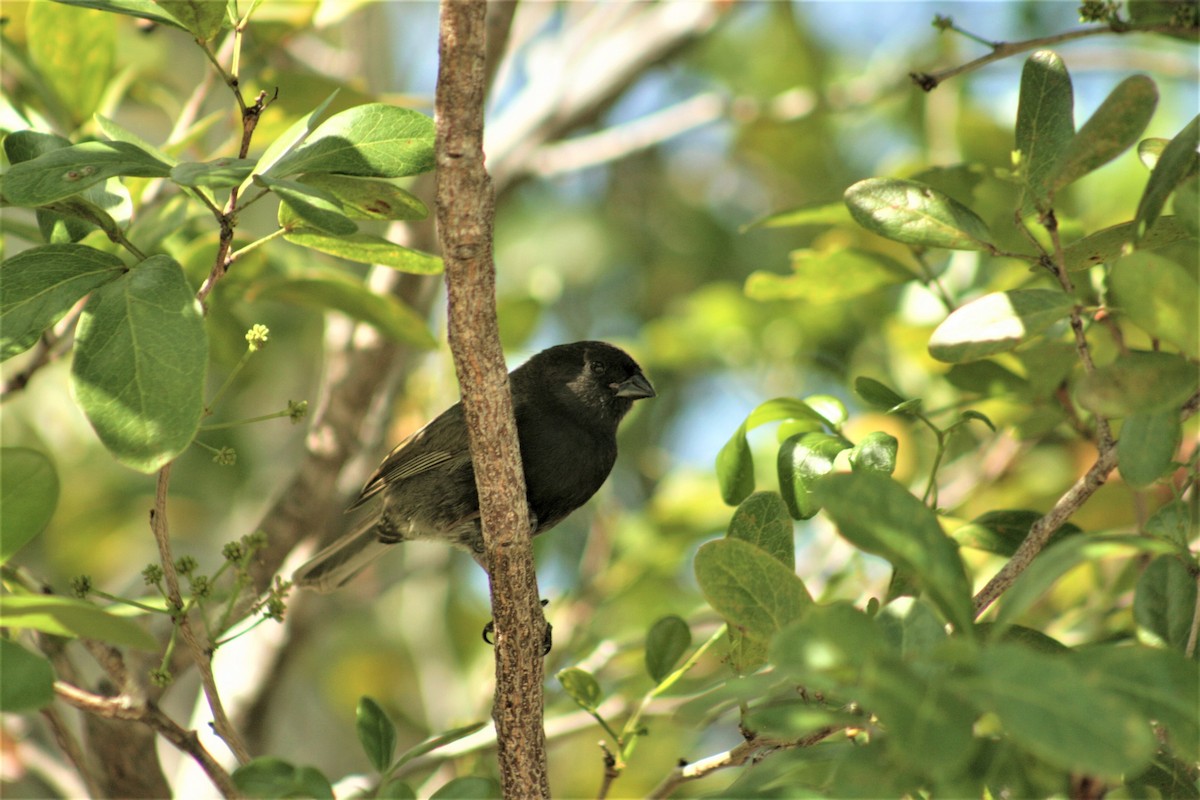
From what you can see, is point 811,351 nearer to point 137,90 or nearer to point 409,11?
point 137,90

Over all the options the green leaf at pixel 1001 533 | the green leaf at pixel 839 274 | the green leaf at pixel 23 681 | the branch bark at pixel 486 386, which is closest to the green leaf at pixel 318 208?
the branch bark at pixel 486 386

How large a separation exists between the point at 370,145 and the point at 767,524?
1118mm

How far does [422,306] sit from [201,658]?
2.55 metres

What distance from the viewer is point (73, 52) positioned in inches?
133

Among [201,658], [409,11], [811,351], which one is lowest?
[201,658]

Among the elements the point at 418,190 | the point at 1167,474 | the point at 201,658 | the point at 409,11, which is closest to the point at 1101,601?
the point at 1167,474

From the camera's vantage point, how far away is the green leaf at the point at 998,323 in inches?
80.3

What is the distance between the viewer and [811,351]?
4852 mm

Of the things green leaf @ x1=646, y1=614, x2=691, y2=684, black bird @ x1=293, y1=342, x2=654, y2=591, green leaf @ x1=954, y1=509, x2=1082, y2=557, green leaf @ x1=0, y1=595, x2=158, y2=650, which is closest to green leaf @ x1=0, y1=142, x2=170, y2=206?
green leaf @ x1=0, y1=595, x2=158, y2=650

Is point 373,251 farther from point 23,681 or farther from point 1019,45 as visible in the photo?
point 1019,45

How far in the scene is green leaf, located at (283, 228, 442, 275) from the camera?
250 centimetres

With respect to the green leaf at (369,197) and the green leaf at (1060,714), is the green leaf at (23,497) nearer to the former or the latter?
the green leaf at (369,197)

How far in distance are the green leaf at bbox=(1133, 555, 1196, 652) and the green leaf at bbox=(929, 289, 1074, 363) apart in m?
0.52

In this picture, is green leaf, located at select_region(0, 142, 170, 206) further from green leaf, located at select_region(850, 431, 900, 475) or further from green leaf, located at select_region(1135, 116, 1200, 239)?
green leaf, located at select_region(1135, 116, 1200, 239)
